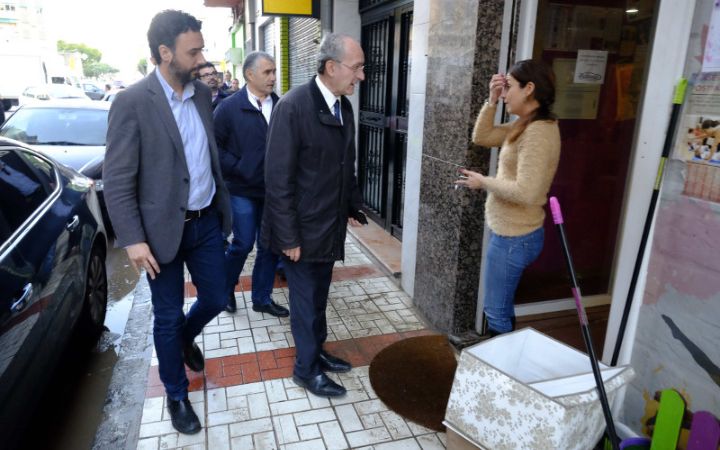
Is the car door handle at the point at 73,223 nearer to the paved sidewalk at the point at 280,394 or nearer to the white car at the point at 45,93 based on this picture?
the paved sidewalk at the point at 280,394

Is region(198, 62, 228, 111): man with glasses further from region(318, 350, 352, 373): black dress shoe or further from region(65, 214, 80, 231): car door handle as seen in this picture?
region(318, 350, 352, 373): black dress shoe

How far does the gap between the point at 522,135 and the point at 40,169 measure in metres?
3.07

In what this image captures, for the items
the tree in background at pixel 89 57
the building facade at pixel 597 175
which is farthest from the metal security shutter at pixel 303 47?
the tree in background at pixel 89 57

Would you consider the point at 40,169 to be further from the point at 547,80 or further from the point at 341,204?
the point at 547,80

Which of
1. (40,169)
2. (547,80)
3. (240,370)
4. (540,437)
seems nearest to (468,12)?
(547,80)

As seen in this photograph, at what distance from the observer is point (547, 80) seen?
2.52m

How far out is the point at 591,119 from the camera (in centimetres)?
391

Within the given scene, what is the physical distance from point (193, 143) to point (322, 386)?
1.56 metres

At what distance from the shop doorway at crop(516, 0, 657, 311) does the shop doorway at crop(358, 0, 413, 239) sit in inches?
80.1

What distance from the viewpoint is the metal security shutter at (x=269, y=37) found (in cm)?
1203

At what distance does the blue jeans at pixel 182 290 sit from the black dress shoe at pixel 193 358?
0.35 metres

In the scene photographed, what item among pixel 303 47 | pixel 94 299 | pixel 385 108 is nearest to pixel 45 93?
pixel 303 47

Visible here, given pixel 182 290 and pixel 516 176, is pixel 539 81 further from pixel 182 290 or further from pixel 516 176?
pixel 182 290

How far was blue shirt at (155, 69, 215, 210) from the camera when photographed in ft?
8.32
